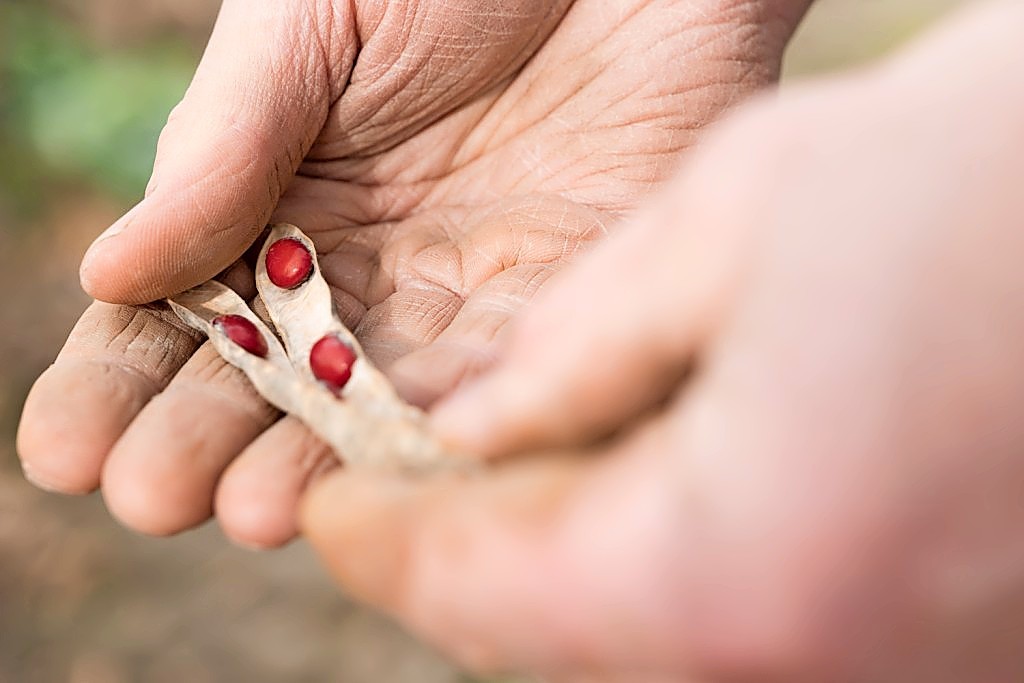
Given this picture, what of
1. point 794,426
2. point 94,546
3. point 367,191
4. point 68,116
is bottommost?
point 94,546

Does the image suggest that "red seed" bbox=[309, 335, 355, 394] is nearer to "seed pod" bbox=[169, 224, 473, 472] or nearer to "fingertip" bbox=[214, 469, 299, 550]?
"seed pod" bbox=[169, 224, 473, 472]

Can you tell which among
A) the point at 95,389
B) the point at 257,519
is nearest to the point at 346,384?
the point at 257,519

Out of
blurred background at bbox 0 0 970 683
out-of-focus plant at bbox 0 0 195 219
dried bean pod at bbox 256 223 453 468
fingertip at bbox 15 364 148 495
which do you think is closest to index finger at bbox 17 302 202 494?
fingertip at bbox 15 364 148 495

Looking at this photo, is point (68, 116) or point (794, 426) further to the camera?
point (68, 116)

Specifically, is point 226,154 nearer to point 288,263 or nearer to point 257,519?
point 288,263

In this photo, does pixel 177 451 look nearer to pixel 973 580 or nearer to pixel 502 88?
pixel 973 580

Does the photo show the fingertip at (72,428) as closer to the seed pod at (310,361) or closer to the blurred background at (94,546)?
the seed pod at (310,361)

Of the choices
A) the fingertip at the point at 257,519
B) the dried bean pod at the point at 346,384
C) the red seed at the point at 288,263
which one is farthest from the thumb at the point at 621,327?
the red seed at the point at 288,263
